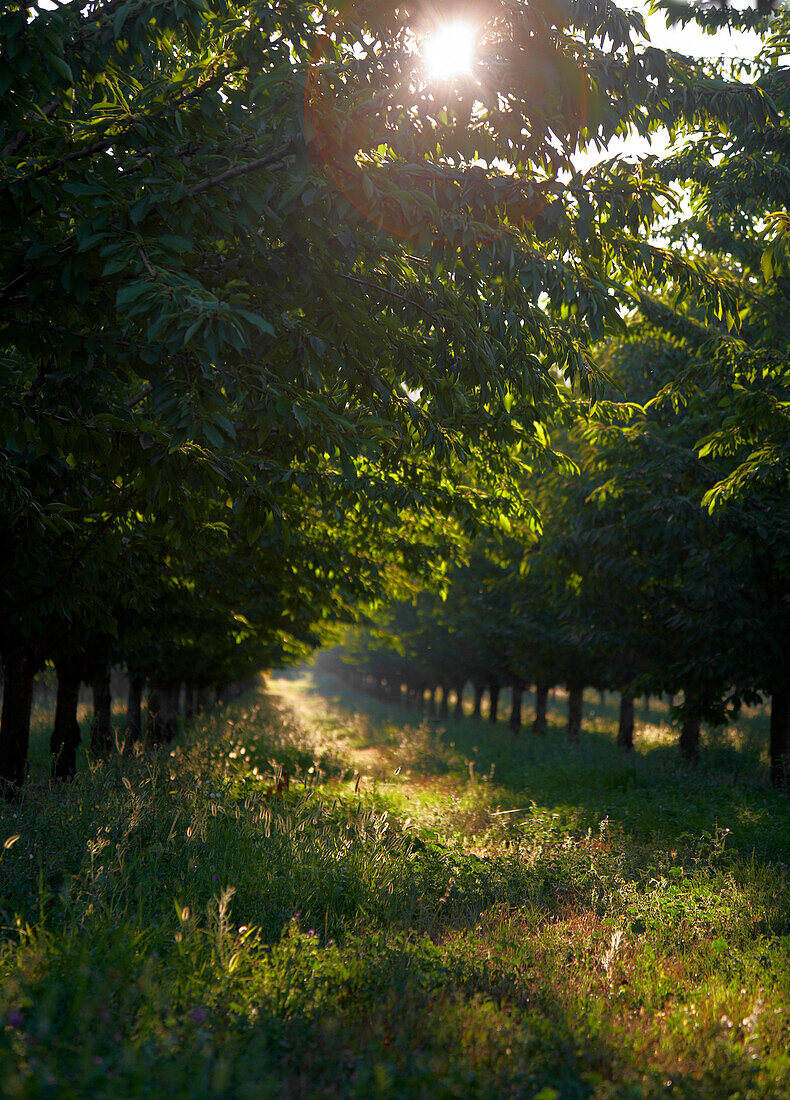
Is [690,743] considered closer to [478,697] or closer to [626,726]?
[626,726]

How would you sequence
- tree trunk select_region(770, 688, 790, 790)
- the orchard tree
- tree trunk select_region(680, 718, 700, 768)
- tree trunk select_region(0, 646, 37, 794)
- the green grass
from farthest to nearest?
tree trunk select_region(680, 718, 700, 768) < tree trunk select_region(770, 688, 790, 790) < tree trunk select_region(0, 646, 37, 794) < the orchard tree < the green grass

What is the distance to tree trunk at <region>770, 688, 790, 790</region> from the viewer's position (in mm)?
12789

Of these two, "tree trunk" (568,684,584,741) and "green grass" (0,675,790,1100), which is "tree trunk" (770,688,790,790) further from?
"tree trunk" (568,684,584,741)

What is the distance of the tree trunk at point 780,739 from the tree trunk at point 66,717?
12.7 m

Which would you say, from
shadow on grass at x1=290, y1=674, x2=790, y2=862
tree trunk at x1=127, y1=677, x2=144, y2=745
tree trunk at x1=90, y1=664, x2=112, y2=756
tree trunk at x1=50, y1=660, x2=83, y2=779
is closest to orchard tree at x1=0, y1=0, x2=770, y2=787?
shadow on grass at x1=290, y1=674, x2=790, y2=862

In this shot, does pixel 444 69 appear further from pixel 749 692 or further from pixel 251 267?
pixel 749 692

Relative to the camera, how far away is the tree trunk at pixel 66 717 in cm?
1280

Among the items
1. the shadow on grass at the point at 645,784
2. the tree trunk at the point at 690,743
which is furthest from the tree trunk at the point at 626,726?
the tree trunk at the point at 690,743

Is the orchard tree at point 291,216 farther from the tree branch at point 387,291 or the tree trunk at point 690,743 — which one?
the tree trunk at point 690,743

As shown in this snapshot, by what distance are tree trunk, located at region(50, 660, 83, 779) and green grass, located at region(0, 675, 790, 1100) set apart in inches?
158

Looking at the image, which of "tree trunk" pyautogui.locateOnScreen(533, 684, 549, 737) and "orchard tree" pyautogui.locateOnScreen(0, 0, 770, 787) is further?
"tree trunk" pyautogui.locateOnScreen(533, 684, 549, 737)

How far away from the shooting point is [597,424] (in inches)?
361

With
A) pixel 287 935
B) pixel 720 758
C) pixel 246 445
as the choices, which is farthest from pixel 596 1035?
pixel 720 758

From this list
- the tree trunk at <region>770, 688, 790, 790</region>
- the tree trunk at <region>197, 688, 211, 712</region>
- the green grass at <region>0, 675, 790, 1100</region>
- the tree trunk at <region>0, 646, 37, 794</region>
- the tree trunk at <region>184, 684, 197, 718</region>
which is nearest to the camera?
the green grass at <region>0, 675, 790, 1100</region>
